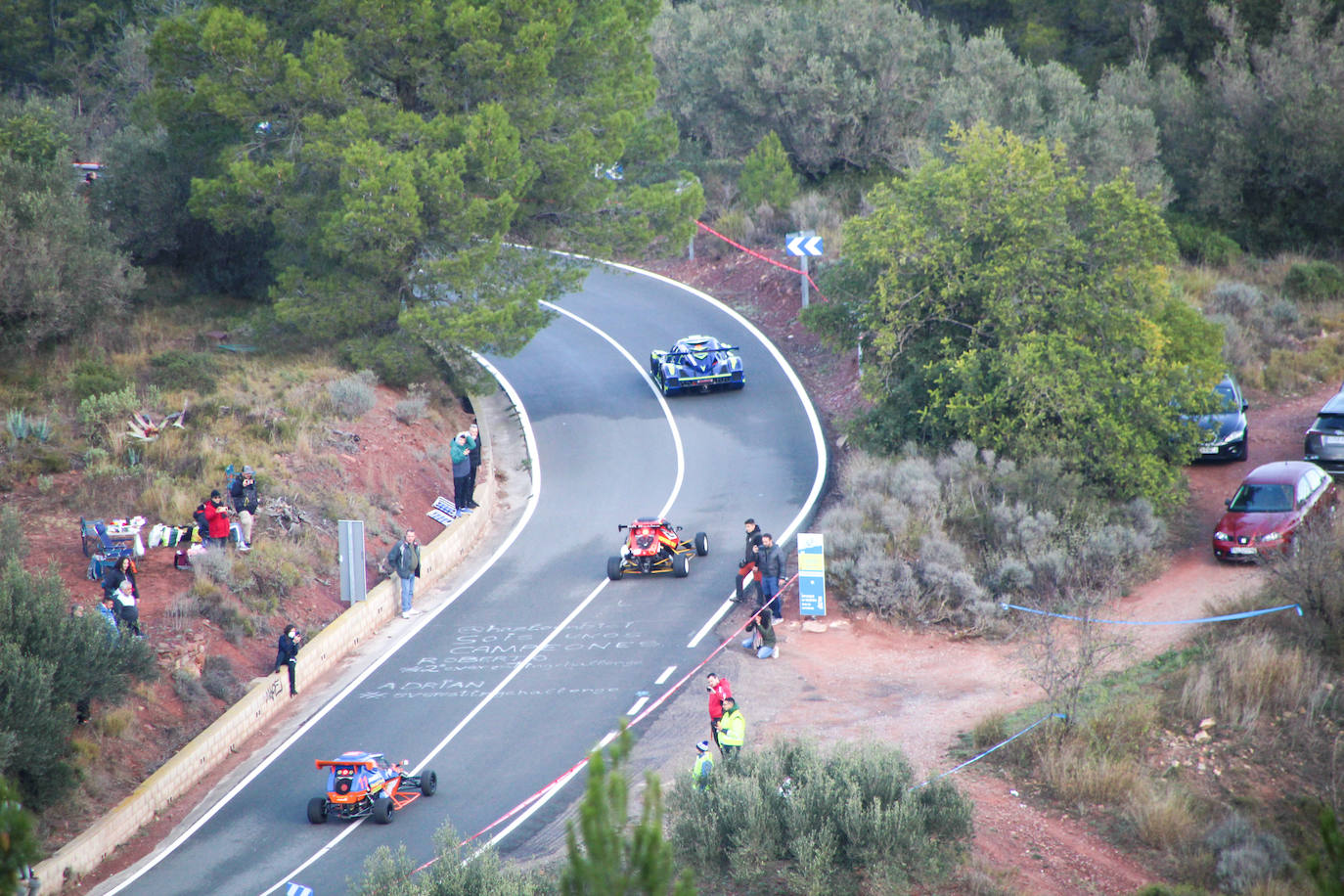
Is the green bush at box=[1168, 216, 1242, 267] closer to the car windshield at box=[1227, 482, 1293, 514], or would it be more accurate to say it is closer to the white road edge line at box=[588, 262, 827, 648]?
the white road edge line at box=[588, 262, 827, 648]

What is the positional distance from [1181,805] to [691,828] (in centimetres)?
559

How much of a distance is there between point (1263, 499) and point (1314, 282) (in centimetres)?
1595

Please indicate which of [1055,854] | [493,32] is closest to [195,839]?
[1055,854]

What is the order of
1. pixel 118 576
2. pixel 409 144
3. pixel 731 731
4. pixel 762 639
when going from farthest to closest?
pixel 409 144, pixel 762 639, pixel 118 576, pixel 731 731

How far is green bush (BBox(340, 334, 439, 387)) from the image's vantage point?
91.6 feet

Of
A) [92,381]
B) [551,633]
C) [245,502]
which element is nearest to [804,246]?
[551,633]

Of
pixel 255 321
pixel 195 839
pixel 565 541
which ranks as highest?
pixel 255 321

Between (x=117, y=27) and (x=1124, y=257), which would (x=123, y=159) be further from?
(x=1124, y=257)

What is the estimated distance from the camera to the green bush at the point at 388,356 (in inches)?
1099

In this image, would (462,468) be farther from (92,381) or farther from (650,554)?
(92,381)

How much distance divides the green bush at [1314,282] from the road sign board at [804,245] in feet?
44.3

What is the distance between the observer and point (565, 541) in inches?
945

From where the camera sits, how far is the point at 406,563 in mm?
20859

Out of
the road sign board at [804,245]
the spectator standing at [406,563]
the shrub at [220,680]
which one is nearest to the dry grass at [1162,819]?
the spectator standing at [406,563]
